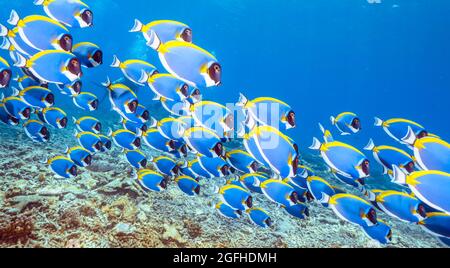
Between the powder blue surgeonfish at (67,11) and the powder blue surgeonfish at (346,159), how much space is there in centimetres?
297

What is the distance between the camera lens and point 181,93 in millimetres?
3490

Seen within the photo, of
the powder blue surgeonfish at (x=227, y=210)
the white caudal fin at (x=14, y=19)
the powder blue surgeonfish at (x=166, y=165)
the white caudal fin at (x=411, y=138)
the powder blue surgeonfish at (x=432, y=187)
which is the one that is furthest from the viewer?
the powder blue surgeonfish at (x=166, y=165)

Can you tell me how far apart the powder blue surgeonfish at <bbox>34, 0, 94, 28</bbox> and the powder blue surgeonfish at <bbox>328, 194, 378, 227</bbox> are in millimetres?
3333

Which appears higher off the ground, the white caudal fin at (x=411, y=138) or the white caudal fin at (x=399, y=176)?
the white caudal fin at (x=411, y=138)

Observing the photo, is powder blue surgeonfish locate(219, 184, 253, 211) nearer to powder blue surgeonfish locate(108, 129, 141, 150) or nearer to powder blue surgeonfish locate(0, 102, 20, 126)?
powder blue surgeonfish locate(108, 129, 141, 150)

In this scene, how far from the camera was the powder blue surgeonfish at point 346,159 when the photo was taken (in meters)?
3.13

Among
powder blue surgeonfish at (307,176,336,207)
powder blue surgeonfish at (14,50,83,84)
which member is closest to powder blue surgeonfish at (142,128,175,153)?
powder blue surgeonfish at (14,50,83,84)

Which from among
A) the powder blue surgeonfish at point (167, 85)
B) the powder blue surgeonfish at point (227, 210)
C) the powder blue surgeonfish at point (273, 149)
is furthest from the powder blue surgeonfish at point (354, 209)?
the powder blue surgeonfish at point (167, 85)

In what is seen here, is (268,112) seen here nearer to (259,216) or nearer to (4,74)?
(259,216)

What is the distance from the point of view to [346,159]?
10.5 ft

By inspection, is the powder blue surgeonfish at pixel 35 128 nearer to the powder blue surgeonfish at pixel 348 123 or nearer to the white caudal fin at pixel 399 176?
the powder blue surgeonfish at pixel 348 123

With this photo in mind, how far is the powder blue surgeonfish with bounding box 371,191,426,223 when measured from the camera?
9.68 ft

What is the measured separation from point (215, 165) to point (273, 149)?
4.41 ft
